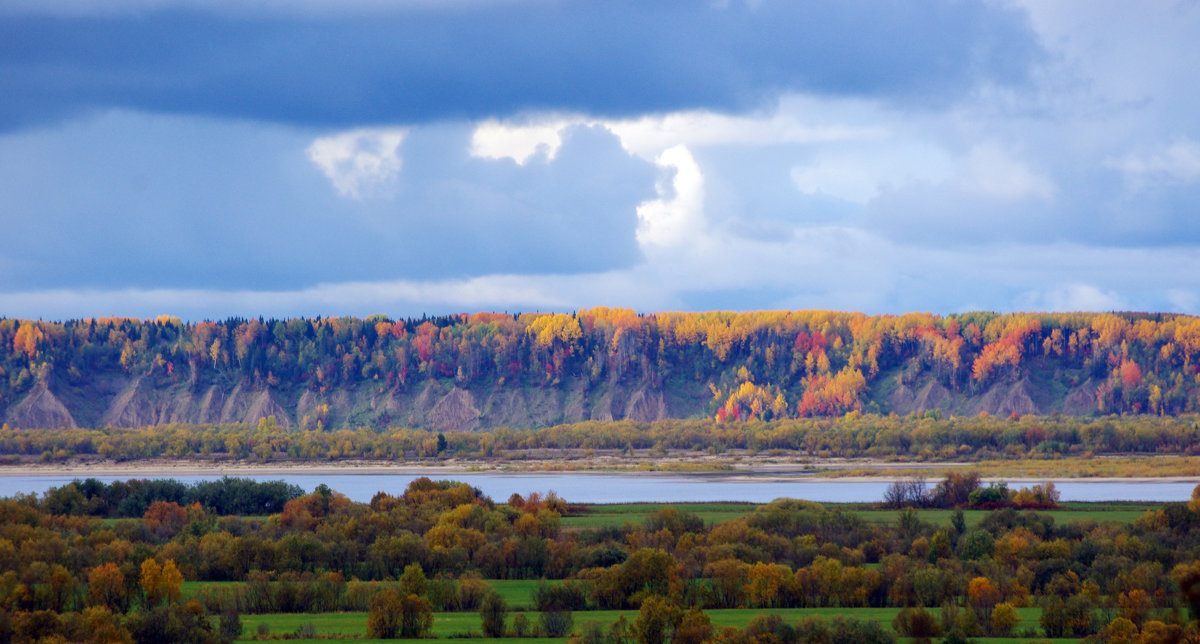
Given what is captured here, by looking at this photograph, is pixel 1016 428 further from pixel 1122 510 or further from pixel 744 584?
pixel 744 584

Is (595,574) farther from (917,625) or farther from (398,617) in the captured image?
(917,625)

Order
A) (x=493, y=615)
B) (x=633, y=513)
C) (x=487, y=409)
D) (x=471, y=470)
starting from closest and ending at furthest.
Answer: (x=493, y=615)
(x=633, y=513)
(x=471, y=470)
(x=487, y=409)

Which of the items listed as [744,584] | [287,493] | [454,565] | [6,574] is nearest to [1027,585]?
[744,584]

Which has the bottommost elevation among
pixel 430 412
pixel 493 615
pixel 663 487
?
pixel 663 487

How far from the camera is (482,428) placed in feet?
627

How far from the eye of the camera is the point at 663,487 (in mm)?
101062

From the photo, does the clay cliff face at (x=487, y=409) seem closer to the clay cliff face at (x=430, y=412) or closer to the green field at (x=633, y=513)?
the clay cliff face at (x=430, y=412)

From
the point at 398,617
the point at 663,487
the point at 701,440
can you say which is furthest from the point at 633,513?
the point at 701,440

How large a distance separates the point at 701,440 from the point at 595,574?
339 feet

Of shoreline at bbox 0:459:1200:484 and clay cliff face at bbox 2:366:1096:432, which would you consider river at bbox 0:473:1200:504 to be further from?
clay cliff face at bbox 2:366:1096:432

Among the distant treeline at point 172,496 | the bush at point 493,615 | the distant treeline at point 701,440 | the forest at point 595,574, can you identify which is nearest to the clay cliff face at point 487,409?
the distant treeline at point 701,440

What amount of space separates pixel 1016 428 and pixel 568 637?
112 metres

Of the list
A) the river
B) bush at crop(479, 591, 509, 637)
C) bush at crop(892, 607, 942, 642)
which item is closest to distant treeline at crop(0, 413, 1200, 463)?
the river

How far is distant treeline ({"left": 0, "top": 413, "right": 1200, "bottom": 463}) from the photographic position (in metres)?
132
